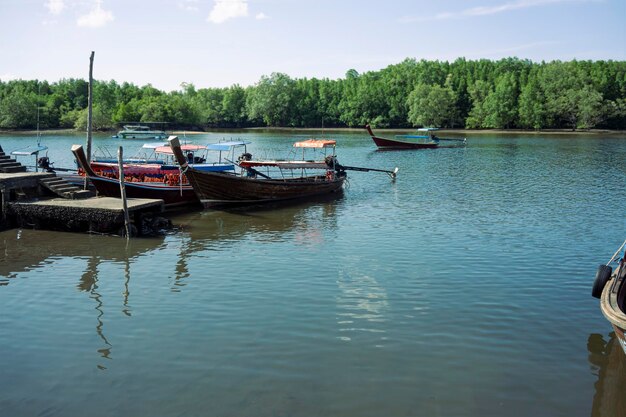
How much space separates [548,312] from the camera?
14.3m

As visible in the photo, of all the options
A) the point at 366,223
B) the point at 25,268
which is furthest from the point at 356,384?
the point at 366,223

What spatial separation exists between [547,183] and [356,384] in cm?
3436

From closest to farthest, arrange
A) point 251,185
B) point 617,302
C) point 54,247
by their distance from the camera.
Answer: point 617,302, point 54,247, point 251,185

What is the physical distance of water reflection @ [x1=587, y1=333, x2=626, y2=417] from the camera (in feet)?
32.7

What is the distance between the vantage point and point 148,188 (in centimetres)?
2852

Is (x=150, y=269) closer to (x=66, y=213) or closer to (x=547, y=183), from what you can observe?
(x=66, y=213)

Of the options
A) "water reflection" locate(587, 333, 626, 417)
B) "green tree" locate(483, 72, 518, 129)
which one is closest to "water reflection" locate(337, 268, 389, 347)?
"water reflection" locate(587, 333, 626, 417)

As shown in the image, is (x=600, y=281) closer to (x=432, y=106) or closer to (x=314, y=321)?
(x=314, y=321)

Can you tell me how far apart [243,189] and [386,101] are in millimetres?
128479

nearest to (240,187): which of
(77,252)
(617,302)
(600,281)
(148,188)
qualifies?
(148,188)

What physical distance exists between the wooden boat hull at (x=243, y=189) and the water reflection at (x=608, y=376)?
20.0m

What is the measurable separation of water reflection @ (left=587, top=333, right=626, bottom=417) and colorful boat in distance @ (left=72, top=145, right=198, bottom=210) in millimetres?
20095

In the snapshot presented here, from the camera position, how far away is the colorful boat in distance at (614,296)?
998 cm

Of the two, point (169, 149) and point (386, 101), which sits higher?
point (386, 101)
